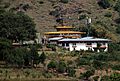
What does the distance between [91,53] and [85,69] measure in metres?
9.38

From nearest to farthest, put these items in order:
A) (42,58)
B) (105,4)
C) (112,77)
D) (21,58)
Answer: (112,77), (21,58), (42,58), (105,4)

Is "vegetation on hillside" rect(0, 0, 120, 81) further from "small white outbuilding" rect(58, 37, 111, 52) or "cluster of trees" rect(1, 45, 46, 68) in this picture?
"small white outbuilding" rect(58, 37, 111, 52)

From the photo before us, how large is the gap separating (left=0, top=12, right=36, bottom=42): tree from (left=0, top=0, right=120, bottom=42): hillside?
18.8m

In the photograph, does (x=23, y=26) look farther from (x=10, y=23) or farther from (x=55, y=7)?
(x=55, y=7)

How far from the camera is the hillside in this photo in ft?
335

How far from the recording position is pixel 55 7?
112 meters

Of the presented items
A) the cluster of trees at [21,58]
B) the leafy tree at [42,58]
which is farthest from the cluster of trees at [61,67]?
the cluster of trees at [21,58]

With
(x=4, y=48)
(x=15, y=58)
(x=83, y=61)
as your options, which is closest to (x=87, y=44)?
(x=83, y=61)

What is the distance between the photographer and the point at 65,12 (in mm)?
109750

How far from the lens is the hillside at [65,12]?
102 meters

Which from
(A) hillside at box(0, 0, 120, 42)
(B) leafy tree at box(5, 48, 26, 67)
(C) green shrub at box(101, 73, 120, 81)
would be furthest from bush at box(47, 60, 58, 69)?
(A) hillside at box(0, 0, 120, 42)

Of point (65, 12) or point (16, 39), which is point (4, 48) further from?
point (65, 12)

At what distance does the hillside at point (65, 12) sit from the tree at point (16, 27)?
18.8 meters

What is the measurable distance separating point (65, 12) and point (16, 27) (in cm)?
3640
